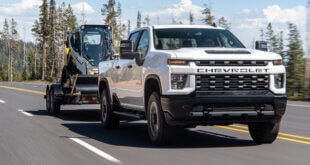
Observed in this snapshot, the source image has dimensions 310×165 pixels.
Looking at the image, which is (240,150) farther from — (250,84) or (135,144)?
(135,144)

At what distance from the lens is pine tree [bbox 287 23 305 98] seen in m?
25.2

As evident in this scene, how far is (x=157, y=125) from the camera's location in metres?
8.80

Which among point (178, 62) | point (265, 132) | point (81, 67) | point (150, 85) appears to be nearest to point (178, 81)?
point (178, 62)

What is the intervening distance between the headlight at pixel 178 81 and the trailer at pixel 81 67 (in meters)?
7.05

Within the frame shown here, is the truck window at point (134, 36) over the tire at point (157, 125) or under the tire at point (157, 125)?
over

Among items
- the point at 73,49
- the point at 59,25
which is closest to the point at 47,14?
the point at 59,25

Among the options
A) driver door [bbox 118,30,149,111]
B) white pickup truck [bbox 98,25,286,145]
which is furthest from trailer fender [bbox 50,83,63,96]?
white pickup truck [bbox 98,25,286,145]

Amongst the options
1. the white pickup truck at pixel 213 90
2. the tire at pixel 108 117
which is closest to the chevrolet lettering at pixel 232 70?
the white pickup truck at pixel 213 90

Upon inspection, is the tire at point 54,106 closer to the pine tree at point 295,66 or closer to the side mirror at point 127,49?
the side mirror at point 127,49

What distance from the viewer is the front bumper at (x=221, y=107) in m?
8.20

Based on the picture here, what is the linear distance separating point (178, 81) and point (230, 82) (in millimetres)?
810

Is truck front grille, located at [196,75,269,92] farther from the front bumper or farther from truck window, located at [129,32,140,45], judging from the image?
truck window, located at [129,32,140,45]

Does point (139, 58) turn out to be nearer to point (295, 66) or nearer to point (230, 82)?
point (230, 82)

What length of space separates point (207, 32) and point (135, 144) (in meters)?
2.62
